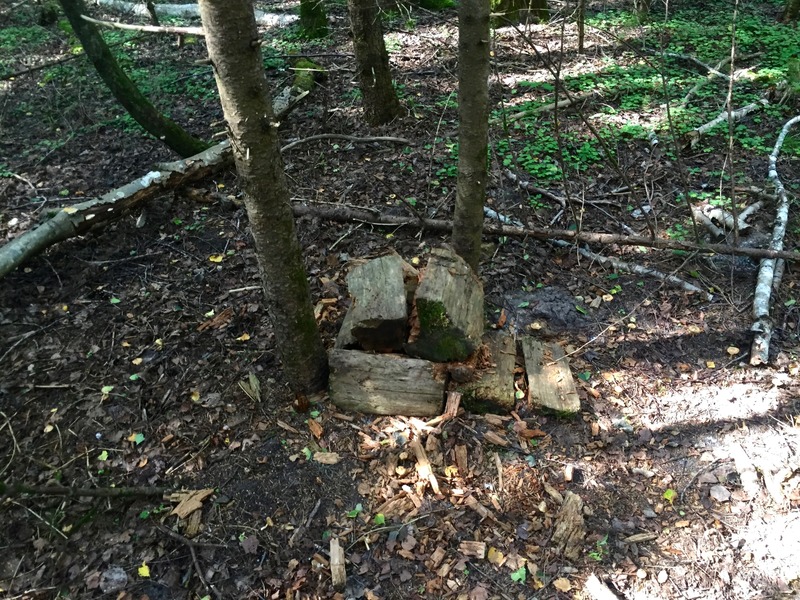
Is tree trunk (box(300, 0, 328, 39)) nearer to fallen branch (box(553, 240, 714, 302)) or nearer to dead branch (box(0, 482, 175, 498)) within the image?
fallen branch (box(553, 240, 714, 302))

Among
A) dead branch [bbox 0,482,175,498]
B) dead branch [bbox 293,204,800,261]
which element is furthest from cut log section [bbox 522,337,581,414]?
dead branch [bbox 0,482,175,498]

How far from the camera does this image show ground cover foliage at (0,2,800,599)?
3004mm

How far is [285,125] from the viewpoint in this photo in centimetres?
743

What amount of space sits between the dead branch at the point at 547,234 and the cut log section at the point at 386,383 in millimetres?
1969

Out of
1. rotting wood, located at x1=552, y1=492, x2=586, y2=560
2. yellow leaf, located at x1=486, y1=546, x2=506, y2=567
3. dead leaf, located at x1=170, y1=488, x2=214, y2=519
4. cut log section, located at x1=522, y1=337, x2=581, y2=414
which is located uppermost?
cut log section, located at x1=522, y1=337, x2=581, y2=414

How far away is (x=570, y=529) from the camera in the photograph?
307cm

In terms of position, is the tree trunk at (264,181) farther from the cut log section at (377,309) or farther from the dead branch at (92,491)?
the dead branch at (92,491)

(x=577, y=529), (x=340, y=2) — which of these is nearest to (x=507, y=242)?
(x=577, y=529)

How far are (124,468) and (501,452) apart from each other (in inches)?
101

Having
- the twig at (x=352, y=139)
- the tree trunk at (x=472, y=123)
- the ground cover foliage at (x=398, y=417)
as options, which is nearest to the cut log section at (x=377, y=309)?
the ground cover foliage at (x=398, y=417)

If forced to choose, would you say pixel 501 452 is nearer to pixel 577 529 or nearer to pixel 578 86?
pixel 577 529

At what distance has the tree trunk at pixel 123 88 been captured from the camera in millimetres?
5613

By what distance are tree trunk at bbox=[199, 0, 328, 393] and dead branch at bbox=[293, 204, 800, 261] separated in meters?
2.02

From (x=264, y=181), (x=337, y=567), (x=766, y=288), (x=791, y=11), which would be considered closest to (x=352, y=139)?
(x=264, y=181)
